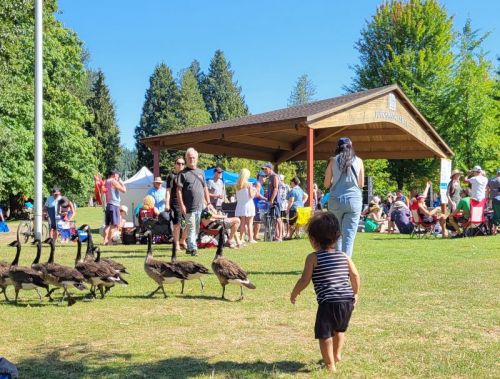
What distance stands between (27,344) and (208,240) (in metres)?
9.42

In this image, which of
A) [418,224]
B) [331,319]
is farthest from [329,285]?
[418,224]

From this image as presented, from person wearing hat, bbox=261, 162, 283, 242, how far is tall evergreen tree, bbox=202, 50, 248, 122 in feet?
240

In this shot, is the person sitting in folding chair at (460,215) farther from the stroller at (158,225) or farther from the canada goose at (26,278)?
the canada goose at (26,278)

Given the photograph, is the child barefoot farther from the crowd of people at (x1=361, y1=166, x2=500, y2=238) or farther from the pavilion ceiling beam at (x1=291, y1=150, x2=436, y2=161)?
the pavilion ceiling beam at (x1=291, y1=150, x2=436, y2=161)

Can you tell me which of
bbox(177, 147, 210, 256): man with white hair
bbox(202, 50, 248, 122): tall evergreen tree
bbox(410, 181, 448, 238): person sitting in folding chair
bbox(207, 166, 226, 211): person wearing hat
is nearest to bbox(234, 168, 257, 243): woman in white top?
bbox(207, 166, 226, 211): person wearing hat

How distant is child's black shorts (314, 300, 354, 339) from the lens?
4445 millimetres

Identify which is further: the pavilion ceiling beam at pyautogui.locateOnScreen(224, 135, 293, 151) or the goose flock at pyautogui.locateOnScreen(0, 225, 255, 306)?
the pavilion ceiling beam at pyautogui.locateOnScreen(224, 135, 293, 151)

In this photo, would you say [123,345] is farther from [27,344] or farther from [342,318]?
[342,318]

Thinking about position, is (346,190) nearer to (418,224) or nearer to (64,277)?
(64,277)

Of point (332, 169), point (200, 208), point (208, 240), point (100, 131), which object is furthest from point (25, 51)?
point (100, 131)

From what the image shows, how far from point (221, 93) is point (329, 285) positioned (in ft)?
292

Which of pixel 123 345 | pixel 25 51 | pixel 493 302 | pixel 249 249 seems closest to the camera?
pixel 123 345

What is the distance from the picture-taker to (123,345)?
536cm

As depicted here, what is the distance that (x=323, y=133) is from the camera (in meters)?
23.1
